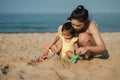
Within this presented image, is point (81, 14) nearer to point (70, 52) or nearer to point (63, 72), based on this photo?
point (70, 52)

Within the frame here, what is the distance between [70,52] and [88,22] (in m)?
0.69

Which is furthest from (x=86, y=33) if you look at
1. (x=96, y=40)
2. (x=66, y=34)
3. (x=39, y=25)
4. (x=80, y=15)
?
(x=39, y=25)

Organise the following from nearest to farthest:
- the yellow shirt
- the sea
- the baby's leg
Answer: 1. the baby's leg
2. the yellow shirt
3. the sea

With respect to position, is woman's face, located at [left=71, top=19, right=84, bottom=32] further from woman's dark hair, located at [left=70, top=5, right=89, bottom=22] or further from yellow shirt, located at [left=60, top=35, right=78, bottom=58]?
yellow shirt, located at [left=60, top=35, right=78, bottom=58]

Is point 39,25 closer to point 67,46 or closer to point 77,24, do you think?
point 67,46

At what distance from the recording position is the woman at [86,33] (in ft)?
15.3

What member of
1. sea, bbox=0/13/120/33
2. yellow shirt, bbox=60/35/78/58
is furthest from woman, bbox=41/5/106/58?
sea, bbox=0/13/120/33

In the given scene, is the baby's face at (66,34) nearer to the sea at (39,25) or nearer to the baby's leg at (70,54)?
the baby's leg at (70,54)

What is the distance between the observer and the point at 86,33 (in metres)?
5.03

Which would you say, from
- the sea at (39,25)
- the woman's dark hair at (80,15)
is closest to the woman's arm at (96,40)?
the woman's dark hair at (80,15)

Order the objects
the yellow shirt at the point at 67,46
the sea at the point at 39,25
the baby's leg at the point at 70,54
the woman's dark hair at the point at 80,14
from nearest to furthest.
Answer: the woman's dark hair at the point at 80,14
the baby's leg at the point at 70,54
the yellow shirt at the point at 67,46
the sea at the point at 39,25

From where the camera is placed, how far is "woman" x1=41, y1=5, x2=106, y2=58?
4652mm

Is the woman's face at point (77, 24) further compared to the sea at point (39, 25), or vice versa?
the sea at point (39, 25)

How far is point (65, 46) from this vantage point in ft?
16.4
